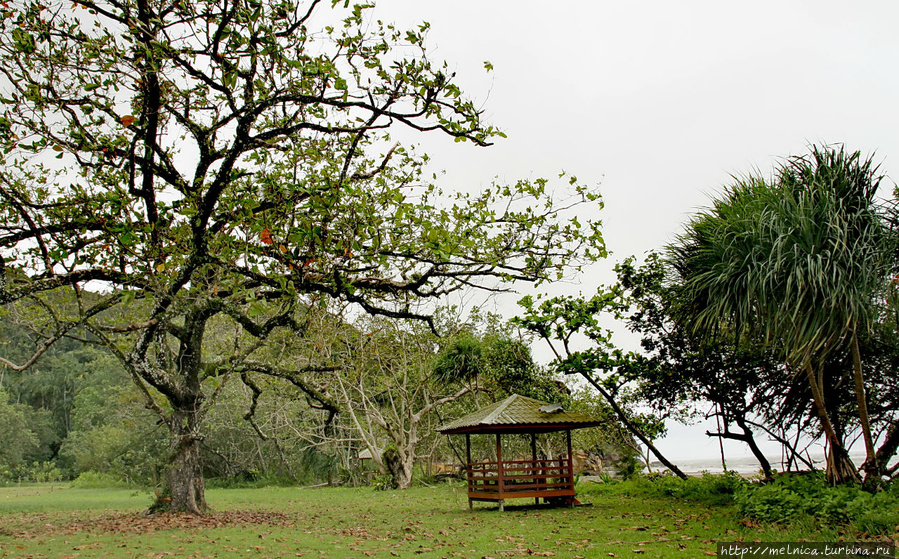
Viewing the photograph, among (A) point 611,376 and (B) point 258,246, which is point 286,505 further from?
(B) point 258,246

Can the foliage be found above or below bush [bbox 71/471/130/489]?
above

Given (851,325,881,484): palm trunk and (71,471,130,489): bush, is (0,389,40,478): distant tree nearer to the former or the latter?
(71,471,130,489): bush

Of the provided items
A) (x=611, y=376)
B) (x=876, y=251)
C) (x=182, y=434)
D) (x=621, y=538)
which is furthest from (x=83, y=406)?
(x=876, y=251)

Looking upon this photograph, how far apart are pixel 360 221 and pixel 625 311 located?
28.1ft

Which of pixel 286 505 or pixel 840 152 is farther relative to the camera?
pixel 286 505

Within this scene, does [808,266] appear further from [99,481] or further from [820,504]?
[99,481]

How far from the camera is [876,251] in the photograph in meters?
8.64

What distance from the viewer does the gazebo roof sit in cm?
1441

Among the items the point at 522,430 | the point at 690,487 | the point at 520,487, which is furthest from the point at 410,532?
the point at 690,487

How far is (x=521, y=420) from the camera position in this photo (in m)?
14.5

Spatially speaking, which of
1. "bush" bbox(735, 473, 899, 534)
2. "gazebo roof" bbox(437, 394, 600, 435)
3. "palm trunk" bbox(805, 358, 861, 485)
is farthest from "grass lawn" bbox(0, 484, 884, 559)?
"gazebo roof" bbox(437, 394, 600, 435)

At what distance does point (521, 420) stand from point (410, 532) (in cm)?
480

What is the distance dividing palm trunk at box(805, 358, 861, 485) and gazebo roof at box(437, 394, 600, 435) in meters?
5.44

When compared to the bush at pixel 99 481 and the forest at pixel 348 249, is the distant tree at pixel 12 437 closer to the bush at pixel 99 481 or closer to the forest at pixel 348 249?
the bush at pixel 99 481
